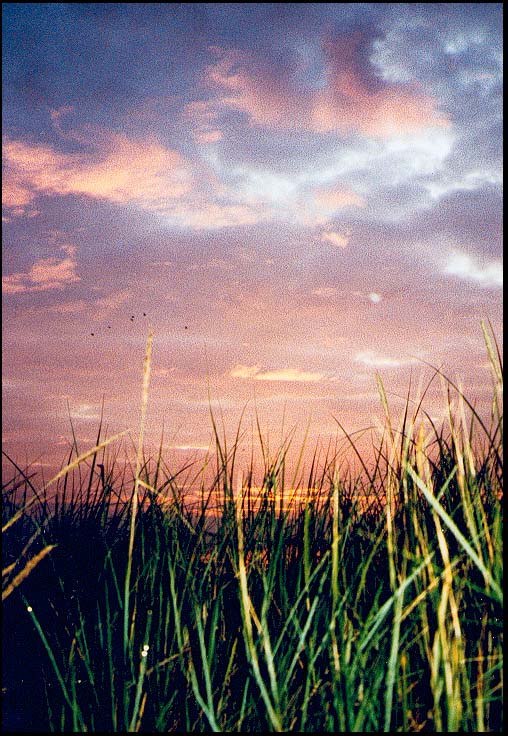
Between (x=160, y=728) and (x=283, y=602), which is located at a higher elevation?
(x=283, y=602)

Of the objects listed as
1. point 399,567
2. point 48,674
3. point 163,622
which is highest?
point 399,567

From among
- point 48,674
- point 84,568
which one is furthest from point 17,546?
point 48,674

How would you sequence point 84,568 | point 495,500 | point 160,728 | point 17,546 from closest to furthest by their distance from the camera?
point 160,728 < point 495,500 < point 84,568 < point 17,546

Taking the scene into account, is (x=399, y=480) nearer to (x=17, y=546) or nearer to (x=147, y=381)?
(x=147, y=381)

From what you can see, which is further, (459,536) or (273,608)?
(273,608)

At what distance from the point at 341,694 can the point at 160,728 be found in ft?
2.13

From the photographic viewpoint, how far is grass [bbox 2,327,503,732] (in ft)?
6.41

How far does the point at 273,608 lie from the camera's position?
271 centimetres

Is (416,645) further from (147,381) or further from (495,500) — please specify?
(147,381)

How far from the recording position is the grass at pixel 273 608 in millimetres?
1954

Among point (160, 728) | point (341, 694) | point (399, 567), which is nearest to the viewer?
point (341, 694)

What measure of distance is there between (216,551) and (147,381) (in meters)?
1.04

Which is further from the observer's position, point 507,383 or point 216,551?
point 216,551

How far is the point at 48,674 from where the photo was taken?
274 cm
